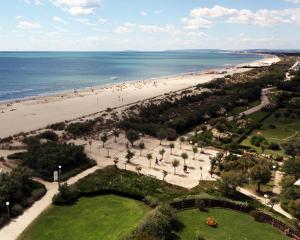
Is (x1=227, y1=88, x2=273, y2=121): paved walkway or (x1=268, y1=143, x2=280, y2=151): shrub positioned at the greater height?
(x1=227, y1=88, x2=273, y2=121): paved walkway

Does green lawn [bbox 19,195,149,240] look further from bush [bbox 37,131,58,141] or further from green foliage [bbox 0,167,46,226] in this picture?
bush [bbox 37,131,58,141]


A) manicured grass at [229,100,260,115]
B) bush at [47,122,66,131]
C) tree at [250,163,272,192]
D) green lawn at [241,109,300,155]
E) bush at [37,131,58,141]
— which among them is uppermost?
tree at [250,163,272,192]

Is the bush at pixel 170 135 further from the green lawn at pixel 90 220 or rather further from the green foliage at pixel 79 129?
the green lawn at pixel 90 220

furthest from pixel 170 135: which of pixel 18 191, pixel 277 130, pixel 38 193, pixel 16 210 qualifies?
pixel 16 210

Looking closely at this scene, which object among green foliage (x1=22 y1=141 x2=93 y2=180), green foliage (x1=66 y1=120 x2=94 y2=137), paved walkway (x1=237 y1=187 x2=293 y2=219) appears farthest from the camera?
green foliage (x1=66 y1=120 x2=94 y2=137)

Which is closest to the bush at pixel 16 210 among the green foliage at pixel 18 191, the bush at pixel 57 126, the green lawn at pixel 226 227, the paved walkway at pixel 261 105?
the green foliage at pixel 18 191

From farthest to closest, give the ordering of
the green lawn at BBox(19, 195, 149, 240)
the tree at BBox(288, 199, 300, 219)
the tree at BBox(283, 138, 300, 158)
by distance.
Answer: the tree at BBox(283, 138, 300, 158) < the tree at BBox(288, 199, 300, 219) < the green lawn at BBox(19, 195, 149, 240)

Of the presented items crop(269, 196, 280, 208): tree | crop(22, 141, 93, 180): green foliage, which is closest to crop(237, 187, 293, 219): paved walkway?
crop(269, 196, 280, 208): tree

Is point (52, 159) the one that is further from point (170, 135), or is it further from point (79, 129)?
point (170, 135)
